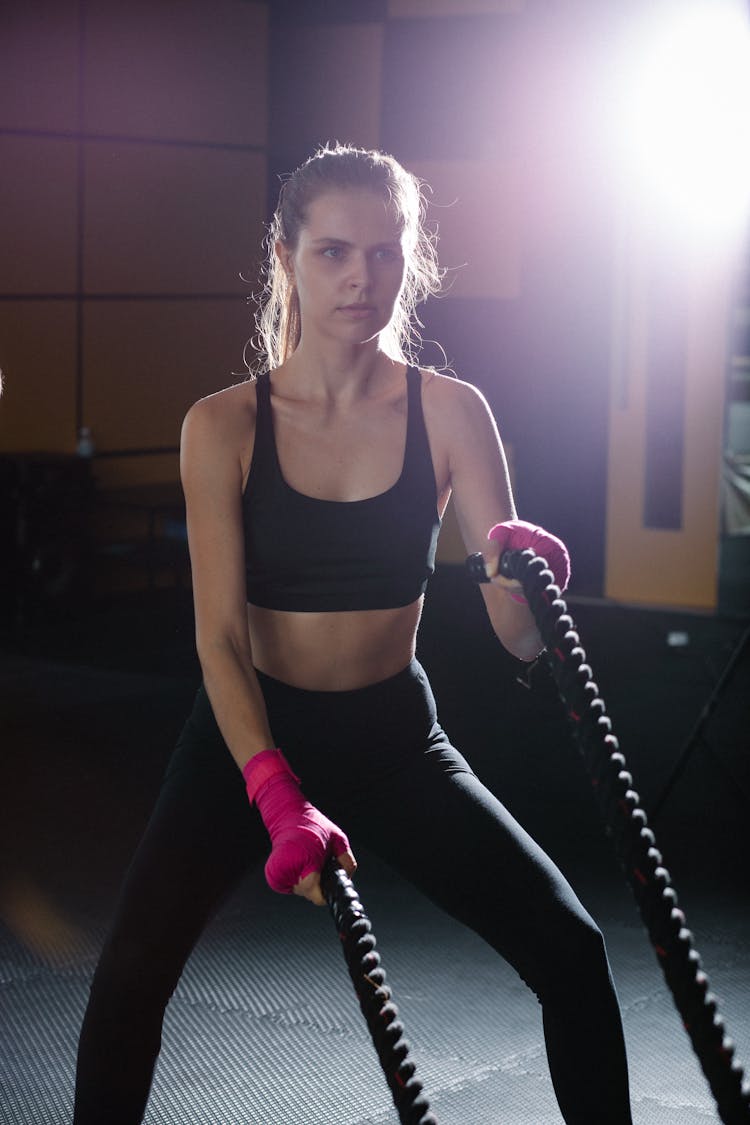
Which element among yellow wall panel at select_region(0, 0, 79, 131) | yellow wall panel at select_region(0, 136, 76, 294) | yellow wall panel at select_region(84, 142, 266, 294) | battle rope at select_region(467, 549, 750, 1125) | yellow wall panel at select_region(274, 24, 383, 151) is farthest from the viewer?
yellow wall panel at select_region(274, 24, 383, 151)

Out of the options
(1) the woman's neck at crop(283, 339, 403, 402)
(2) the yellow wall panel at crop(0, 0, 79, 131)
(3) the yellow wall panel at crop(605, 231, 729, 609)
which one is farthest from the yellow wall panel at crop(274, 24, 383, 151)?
(1) the woman's neck at crop(283, 339, 403, 402)

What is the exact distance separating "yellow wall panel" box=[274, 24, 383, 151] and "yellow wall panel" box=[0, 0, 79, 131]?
1273 millimetres

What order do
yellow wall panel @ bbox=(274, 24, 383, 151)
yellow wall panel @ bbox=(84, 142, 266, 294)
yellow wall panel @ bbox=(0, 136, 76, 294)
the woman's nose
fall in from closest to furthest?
the woman's nose
yellow wall panel @ bbox=(0, 136, 76, 294)
yellow wall panel @ bbox=(84, 142, 266, 294)
yellow wall panel @ bbox=(274, 24, 383, 151)

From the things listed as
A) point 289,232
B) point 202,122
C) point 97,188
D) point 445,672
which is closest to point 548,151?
point 202,122

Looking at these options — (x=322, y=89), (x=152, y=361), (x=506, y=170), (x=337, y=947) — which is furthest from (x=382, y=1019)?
(x=322, y=89)

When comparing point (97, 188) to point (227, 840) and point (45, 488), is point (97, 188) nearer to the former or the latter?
point (45, 488)

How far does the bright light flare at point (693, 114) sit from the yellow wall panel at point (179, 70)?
6.04ft

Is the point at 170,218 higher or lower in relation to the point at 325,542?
higher

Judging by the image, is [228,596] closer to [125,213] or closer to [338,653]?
[338,653]

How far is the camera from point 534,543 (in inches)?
58.0

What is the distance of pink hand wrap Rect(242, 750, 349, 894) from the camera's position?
4.27 feet

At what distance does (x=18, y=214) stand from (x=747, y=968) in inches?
180

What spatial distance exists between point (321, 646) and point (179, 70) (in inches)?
220

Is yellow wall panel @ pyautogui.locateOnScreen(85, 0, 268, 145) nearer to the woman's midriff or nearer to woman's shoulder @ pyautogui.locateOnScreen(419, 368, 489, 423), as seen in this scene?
woman's shoulder @ pyautogui.locateOnScreen(419, 368, 489, 423)
